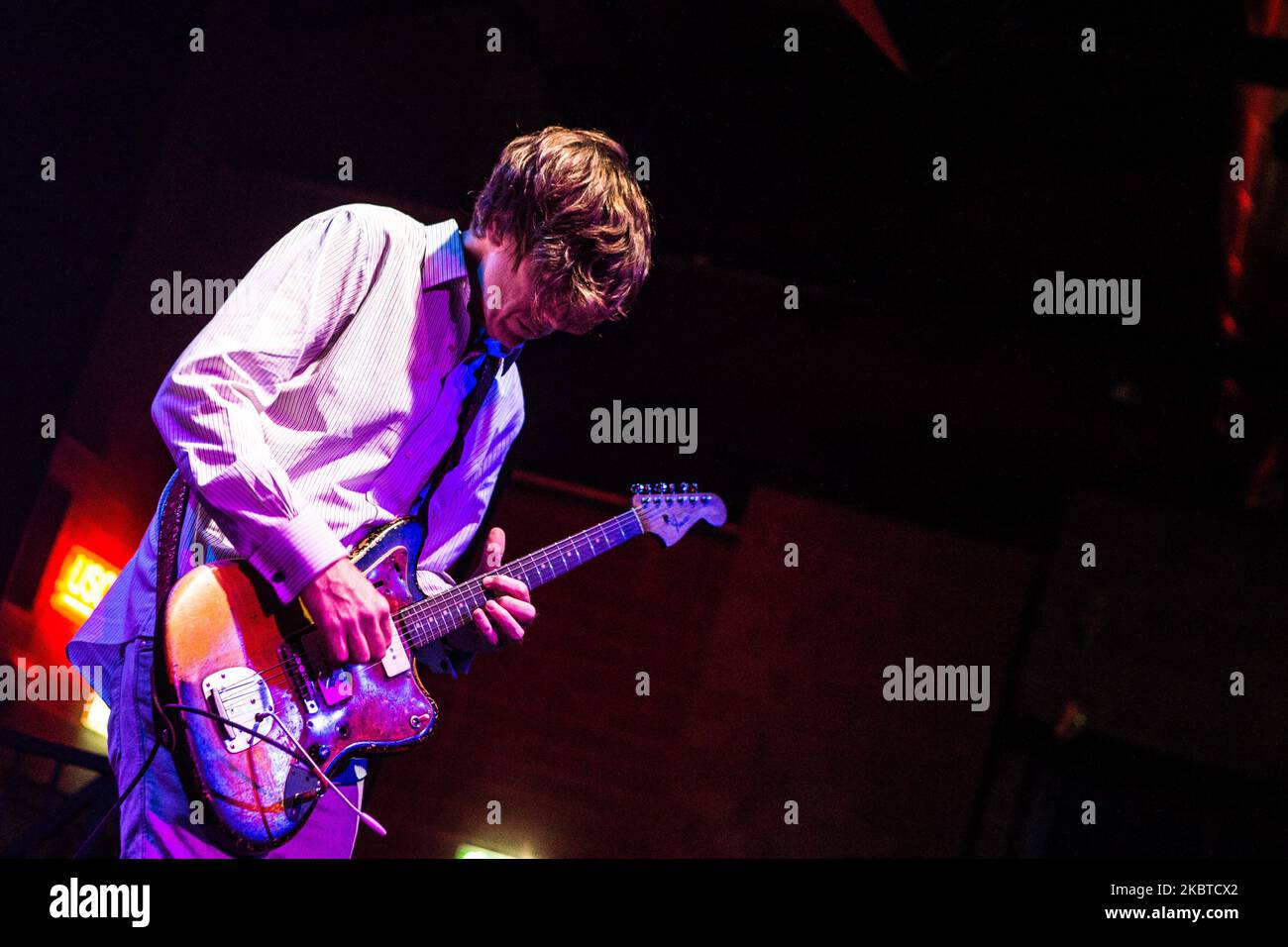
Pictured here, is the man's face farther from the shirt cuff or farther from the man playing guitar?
the shirt cuff

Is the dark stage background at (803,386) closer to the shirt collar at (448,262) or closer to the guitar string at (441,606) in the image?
the shirt collar at (448,262)

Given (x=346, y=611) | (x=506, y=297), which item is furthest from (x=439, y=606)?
(x=506, y=297)

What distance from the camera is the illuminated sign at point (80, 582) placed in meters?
2.66

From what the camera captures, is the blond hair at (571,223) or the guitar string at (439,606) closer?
the guitar string at (439,606)

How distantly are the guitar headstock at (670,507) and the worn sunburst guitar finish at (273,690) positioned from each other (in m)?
0.66

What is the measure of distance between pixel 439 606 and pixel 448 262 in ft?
2.60

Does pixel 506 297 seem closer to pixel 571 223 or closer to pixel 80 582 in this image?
pixel 571 223

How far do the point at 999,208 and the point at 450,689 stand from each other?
2.62 m

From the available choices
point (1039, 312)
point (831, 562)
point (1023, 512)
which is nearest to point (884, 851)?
point (831, 562)

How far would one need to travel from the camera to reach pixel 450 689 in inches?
143

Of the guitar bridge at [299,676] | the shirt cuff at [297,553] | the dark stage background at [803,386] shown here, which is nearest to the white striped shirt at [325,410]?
the shirt cuff at [297,553]

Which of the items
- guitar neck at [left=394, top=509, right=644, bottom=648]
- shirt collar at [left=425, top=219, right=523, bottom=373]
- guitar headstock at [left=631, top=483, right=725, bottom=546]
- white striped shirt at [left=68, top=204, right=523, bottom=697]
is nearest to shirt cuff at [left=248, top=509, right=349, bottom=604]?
white striped shirt at [left=68, top=204, right=523, bottom=697]

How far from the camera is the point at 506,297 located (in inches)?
90.7

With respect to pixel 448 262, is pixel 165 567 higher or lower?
lower
